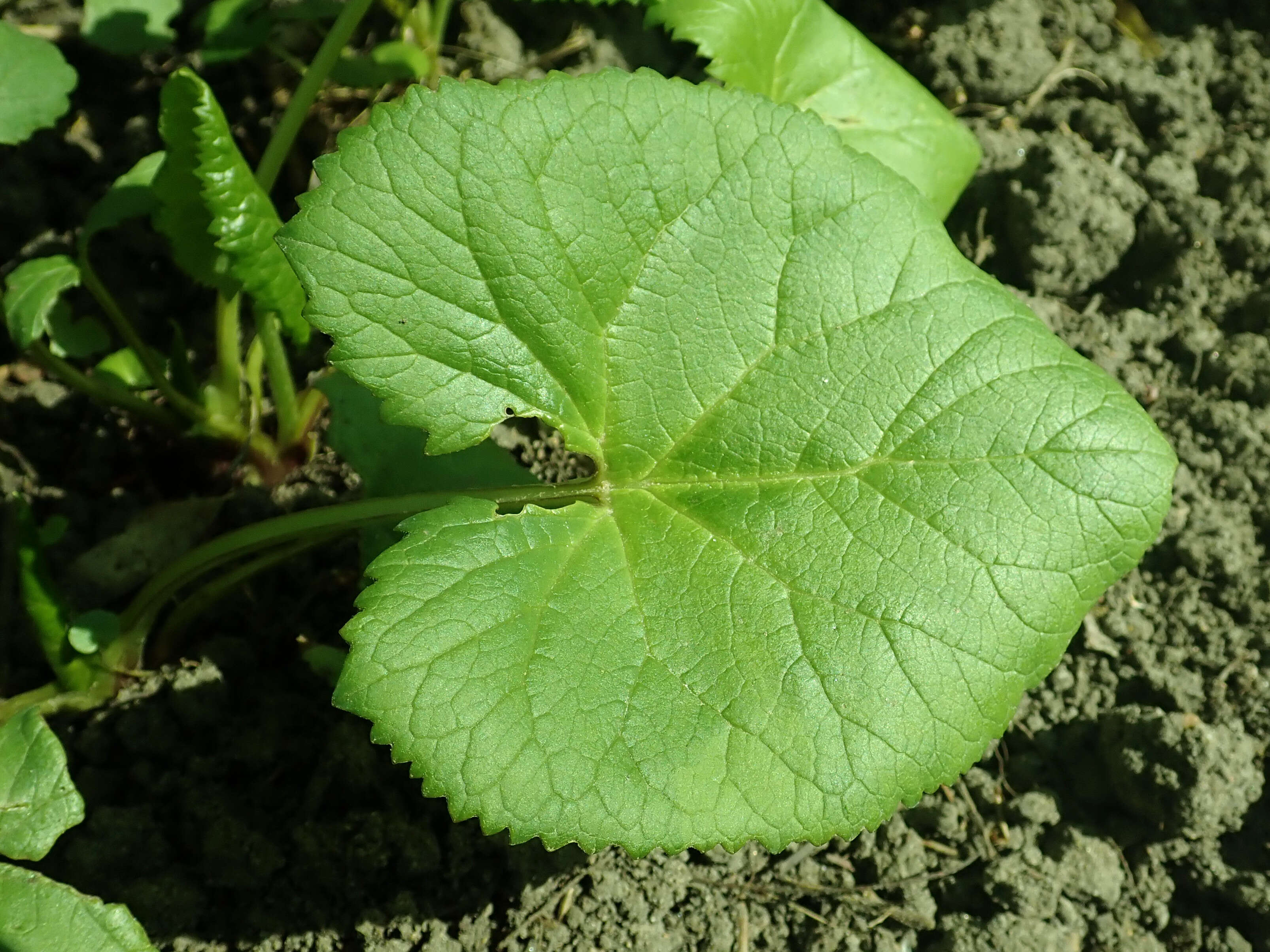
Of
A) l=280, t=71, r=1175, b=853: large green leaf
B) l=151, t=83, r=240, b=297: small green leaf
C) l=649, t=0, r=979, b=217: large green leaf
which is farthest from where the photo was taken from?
l=649, t=0, r=979, b=217: large green leaf

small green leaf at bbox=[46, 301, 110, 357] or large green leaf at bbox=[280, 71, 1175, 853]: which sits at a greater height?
large green leaf at bbox=[280, 71, 1175, 853]

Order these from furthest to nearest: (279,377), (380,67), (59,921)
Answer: (380,67)
(279,377)
(59,921)

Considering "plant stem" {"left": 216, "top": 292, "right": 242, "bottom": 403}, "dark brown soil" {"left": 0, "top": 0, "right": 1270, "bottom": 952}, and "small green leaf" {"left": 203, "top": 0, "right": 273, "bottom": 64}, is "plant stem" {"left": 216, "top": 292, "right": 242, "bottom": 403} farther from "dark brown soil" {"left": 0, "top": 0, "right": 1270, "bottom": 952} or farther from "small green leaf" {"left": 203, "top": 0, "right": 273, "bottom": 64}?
"small green leaf" {"left": 203, "top": 0, "right": 273, "bottom": 64}

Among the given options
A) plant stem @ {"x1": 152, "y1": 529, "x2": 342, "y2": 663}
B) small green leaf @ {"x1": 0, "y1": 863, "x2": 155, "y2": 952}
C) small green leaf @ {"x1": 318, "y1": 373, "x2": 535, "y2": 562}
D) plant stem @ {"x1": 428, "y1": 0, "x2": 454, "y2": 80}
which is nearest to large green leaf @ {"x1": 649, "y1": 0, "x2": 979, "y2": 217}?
plant stem @ {"x1": 428, "y1": 0, "x2": 454, "y2": 80}

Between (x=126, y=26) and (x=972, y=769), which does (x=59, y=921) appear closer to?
(x=972, y=769)

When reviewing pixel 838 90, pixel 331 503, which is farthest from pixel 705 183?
pixel 331 503

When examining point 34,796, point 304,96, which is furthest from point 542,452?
point 34,796

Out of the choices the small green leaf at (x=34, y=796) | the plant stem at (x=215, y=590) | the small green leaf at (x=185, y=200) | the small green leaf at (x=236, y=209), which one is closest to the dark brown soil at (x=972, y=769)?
the plant stem at (x=215, y=590)

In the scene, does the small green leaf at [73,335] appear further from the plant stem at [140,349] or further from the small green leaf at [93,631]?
the small green leaf at [93,631]
